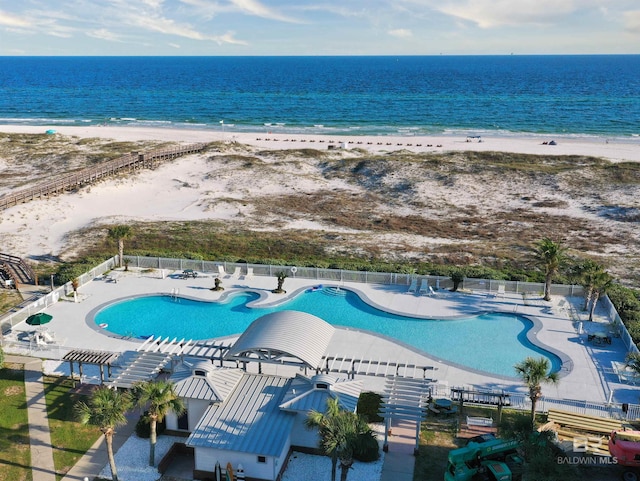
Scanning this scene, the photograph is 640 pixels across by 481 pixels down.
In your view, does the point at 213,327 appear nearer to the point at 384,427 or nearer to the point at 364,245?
the point at 384,427

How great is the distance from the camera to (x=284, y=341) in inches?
951

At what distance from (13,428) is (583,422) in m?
21.2

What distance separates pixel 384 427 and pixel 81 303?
2003cm

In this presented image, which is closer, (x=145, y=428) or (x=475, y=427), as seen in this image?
(x=145, y=428)

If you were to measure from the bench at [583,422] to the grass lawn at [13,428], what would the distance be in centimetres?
1871

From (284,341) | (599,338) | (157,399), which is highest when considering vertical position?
(284,341)

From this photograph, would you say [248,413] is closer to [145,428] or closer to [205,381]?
[205,381]

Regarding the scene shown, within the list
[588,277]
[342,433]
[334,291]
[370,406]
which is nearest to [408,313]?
[334,291]

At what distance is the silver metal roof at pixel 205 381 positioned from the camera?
2180 cm

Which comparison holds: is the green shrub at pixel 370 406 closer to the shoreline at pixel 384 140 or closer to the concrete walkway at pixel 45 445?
the concrete walkway at pixel 45 445

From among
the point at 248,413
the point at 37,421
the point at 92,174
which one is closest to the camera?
the point at 248,413

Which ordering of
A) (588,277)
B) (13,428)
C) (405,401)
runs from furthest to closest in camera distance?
(588,277), (13,428), (405,401)

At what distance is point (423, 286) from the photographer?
122 ft

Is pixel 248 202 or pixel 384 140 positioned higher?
pixel 384 140
